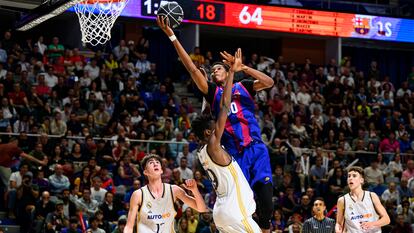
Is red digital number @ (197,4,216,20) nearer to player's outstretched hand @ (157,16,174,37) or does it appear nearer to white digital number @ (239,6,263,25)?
white digital number @ (239,6,263,25)

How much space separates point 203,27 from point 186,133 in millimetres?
6813

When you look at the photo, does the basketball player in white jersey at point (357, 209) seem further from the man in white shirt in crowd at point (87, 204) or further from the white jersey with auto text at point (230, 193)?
the man in white shirt in crowd at point (87, 204)

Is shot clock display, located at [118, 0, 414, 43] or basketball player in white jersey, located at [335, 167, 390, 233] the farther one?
shot clock display, located at [118, 0, 414, 43]

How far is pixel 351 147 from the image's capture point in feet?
63.2

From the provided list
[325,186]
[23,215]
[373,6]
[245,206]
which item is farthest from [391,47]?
[245,206]

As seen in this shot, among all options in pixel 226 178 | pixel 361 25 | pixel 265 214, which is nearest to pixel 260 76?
pixel 226 178

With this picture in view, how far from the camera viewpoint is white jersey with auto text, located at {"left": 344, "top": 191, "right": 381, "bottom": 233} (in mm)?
9883

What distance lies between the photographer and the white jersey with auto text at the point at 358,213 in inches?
389

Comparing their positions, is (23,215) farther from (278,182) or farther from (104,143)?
(278,182)

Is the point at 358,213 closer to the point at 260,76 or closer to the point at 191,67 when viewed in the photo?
the point at 260,76

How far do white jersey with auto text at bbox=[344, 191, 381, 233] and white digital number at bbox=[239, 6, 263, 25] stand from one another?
1174cm

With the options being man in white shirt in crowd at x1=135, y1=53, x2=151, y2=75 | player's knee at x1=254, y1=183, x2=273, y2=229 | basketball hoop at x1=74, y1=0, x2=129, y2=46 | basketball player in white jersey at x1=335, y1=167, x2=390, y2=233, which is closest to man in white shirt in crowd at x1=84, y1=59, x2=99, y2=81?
man in white shirt in crowd at x1=135, y1=53, x2=151, y2=75

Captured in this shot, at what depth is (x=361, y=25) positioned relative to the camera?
22.7 meters

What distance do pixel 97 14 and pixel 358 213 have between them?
179 inches
